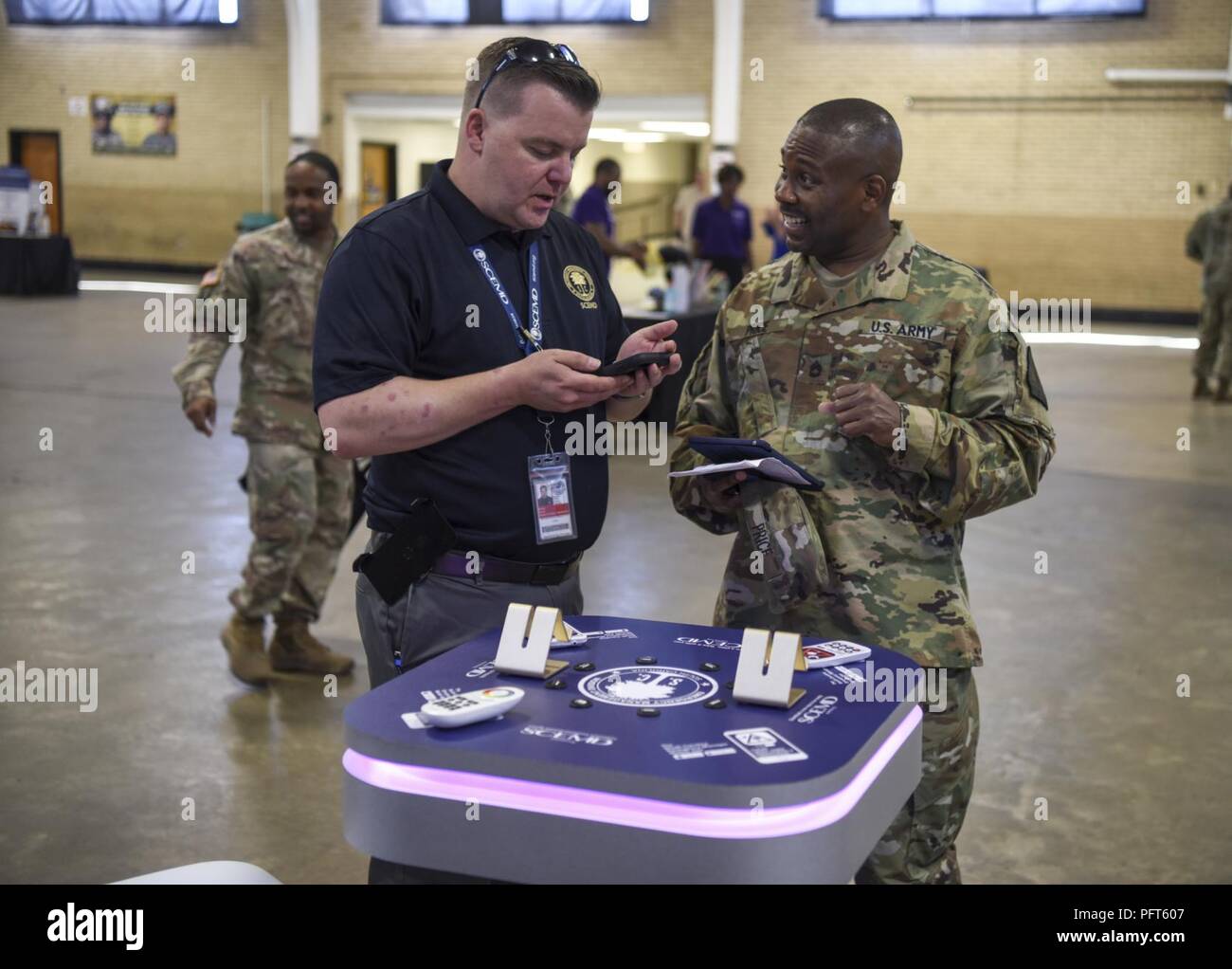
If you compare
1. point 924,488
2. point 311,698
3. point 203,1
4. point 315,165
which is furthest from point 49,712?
point 203,1

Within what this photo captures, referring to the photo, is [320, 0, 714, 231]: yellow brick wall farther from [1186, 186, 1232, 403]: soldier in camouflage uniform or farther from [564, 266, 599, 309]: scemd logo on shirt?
[564, 266, 599, 309]: scemd logo on shirt

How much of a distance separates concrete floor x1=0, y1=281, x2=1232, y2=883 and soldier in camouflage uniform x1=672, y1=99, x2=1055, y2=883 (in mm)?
1291

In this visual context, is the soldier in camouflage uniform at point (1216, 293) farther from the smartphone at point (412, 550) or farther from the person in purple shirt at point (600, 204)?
the smartphone at point (412, 550)

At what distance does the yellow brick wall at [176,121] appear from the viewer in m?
21.1

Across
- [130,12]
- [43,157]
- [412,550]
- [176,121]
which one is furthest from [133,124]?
[412,550]

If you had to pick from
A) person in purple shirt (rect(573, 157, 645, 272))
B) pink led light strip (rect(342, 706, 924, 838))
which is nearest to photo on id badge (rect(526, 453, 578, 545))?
pink led light strip (rect(342, 706, 924, 838))

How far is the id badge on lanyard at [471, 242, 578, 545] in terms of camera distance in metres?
2.12

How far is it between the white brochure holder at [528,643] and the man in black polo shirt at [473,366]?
36cm

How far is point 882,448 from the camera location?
2.24m

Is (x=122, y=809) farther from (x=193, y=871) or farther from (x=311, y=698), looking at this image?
(x=193, y=871)

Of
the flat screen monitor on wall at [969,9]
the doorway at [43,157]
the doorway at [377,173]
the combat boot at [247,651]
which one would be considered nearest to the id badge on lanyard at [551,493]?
the combat boot at [247,651]

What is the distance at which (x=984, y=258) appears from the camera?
18328mm

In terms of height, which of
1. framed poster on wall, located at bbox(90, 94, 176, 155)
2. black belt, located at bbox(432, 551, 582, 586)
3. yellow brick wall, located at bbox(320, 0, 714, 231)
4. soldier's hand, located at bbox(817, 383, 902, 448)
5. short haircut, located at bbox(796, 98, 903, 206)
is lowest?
black belt, located at bbox(432, 551, 582, 586)

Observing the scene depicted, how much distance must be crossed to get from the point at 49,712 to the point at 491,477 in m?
2.86
